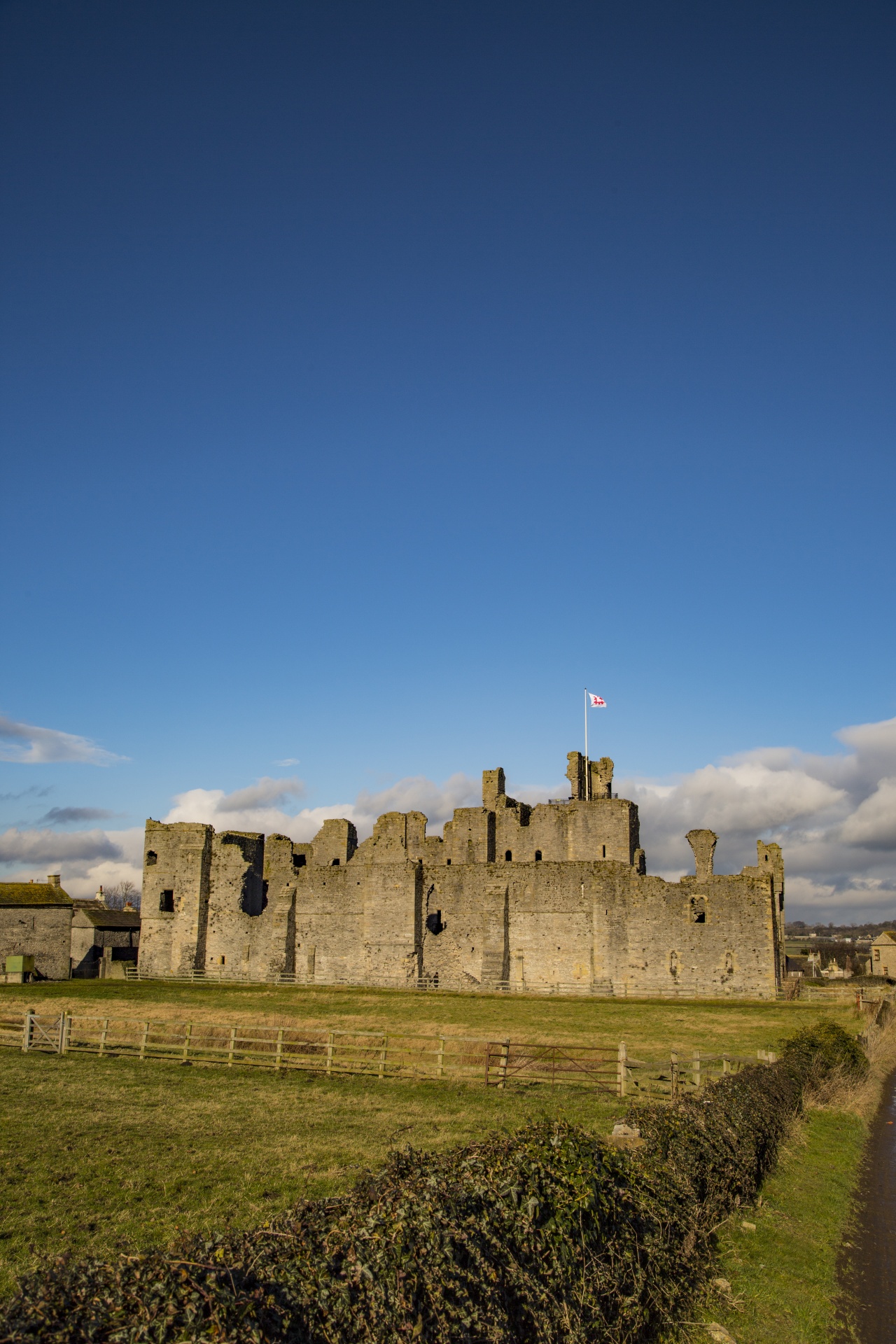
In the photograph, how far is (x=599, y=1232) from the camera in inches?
315

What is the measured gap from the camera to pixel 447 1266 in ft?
20.5

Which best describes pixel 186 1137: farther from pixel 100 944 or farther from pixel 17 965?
pixel 100 944

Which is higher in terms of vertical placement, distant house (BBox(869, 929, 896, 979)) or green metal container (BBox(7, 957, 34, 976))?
green metal container (BBox(7, 957, 34, 976))

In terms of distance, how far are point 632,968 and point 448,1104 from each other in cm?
3153

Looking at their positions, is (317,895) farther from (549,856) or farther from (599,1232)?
(599,1232)

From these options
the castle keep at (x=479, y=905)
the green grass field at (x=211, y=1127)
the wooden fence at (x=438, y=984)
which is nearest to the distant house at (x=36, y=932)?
the wooden fence at (x=438, y=984)

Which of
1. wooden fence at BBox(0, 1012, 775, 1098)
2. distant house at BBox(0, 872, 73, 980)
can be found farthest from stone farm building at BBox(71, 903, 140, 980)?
wooden fence at BBox(0, 1012, 775, 1098)

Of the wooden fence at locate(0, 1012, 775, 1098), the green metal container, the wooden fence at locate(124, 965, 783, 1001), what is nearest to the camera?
the wooden fence at locate(0, 1012, 775, 1098)

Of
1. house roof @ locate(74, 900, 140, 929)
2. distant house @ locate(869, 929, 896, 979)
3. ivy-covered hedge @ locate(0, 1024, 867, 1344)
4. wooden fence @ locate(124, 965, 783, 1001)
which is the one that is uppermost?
ivy-covered hedge @ locate(0, 1024, 867, 1344)

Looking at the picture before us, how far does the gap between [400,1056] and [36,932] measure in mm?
43439

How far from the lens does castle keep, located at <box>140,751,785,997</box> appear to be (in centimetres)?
4794

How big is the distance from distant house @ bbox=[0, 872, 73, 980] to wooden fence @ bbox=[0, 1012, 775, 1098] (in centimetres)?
3229

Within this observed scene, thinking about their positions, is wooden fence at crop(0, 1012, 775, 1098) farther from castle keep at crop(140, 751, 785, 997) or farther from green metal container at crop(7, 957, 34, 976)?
green metal container at crop(7, 957, 34, 976)

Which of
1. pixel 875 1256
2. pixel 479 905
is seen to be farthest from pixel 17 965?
pixel 875 1256
